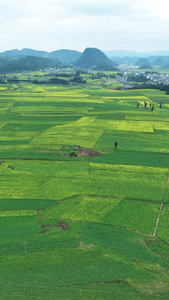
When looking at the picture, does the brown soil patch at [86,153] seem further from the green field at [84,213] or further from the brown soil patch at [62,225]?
the brown soil patch at [62,225]

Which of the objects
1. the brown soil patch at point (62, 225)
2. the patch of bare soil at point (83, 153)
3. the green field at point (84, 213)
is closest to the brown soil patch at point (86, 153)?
the patch of bare soil at point (83, 153)

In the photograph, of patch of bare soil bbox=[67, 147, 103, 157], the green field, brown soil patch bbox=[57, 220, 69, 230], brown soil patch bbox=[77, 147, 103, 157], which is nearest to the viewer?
the green field

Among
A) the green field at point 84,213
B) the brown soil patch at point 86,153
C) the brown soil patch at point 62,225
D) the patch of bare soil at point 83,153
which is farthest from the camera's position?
the brown soil patch at point 86,153

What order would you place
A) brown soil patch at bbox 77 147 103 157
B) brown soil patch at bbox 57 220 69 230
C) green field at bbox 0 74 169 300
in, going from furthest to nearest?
brown soil patch at bbox 77 147 103 157
brown soil patch at bbox 57 220 69 230
green field at bbox 0 74 169 300

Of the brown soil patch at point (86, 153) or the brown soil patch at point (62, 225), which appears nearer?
the brown soil patch at point (62, 225)

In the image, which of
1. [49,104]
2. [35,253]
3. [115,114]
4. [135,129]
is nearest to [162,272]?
[35,253]

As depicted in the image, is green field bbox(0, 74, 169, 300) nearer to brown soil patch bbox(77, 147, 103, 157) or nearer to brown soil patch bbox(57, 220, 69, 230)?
brown soil patch bbox(57, 220, 69, 230)

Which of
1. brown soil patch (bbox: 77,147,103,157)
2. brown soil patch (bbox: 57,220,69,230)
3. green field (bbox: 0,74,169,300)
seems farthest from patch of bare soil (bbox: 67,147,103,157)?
brown soil patch (bbox: 57,220,69,230)

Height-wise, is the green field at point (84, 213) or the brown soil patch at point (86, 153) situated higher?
the brown soil patch at point (86, 153)

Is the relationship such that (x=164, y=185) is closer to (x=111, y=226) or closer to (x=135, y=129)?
(x=111, y=226)
